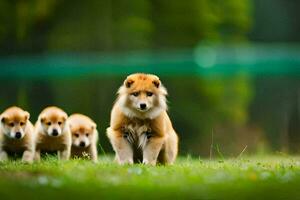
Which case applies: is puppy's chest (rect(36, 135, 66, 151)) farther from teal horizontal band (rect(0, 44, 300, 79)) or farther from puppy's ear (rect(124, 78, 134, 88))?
teal horizontal band (rect(0, 44, 300, 79))

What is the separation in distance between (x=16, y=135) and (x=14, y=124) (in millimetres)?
152

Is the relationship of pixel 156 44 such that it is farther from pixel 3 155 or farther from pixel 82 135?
pixel 3 155

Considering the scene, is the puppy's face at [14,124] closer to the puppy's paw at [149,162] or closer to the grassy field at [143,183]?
the puppy's paw at [149,162]

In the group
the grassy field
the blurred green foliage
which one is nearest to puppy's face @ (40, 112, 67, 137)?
the grassy field

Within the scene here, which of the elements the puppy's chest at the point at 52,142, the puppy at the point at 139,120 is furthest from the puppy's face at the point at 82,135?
the puppy at the point at 139,120

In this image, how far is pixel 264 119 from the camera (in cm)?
2025

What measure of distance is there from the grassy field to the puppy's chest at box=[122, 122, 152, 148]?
1.23 metres

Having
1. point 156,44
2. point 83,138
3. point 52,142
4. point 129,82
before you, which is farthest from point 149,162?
point 156,44

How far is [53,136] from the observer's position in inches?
378

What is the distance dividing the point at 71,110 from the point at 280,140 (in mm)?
5931

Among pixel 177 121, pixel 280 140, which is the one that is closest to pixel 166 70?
pixel 177 121

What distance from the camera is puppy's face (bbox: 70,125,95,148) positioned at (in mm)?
10164

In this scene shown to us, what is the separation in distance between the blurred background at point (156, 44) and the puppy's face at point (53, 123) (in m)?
18.2

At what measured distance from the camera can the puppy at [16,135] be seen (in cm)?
938
